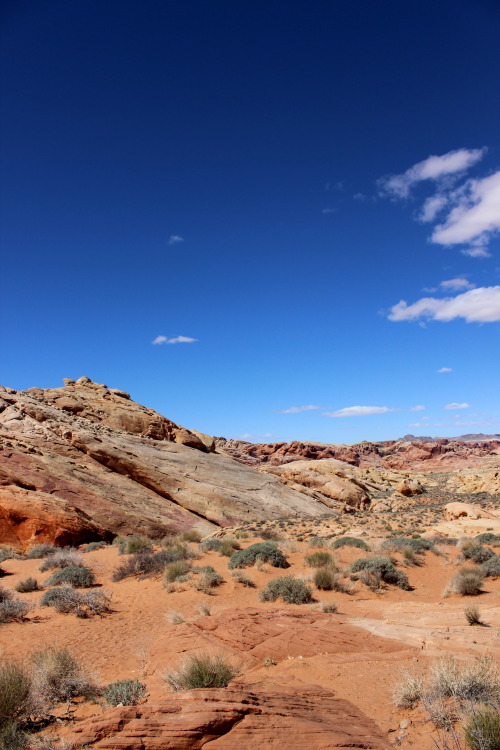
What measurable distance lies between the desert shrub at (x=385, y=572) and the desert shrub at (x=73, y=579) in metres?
8.41

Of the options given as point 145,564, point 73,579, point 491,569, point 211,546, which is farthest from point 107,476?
point 491,569

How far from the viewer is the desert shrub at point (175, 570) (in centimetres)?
1224

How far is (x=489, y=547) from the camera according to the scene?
1597cm

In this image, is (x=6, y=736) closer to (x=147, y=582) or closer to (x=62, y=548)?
(x=147, y=582)

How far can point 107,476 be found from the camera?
25.1 meters

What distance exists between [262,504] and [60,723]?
25.9 m

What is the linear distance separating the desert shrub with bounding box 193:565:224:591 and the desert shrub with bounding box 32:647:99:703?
5.87 meters

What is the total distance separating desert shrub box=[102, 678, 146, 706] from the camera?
5.21 meters

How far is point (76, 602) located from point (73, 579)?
2498 millimetres

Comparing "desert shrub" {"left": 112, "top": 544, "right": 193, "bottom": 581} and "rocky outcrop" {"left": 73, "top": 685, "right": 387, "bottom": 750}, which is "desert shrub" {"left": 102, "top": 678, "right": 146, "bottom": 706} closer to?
"rocky outcrop" {"left": 73, "top": 685, "right": 387, "bottom": 750}

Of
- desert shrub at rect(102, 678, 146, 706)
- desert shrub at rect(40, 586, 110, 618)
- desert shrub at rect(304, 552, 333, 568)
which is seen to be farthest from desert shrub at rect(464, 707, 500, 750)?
desert shrub at rect(304, 552, 333, 568)

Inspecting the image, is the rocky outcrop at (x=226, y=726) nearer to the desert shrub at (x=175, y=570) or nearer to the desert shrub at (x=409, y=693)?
the desert shrub at (x=409, y=693)

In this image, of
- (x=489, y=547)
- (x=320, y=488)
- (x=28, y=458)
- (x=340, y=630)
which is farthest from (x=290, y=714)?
(x=320, y=488)

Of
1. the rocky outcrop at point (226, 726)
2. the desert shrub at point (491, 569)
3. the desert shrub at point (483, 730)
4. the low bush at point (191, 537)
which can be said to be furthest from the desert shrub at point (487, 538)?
the desert shrub at point (483, 730)
